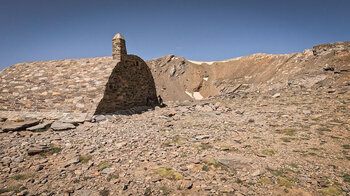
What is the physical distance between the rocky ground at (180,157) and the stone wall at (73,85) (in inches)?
71.9

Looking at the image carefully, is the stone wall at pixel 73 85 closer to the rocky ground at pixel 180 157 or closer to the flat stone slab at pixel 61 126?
the flat stone slab at pixel 61 126

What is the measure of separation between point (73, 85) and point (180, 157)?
872 cm

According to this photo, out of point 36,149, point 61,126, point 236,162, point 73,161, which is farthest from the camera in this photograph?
point 61,126

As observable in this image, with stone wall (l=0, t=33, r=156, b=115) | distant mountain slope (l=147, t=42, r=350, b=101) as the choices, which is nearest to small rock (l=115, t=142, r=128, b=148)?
stone wall (l=0, t=33, r=156, b=115)

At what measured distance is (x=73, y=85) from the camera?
11.0 metres

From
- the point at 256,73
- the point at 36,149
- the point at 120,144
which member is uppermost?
the point at 256,73

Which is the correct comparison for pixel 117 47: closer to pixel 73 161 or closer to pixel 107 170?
pixel 73 161

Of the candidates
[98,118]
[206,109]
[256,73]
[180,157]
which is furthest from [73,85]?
[256,73]

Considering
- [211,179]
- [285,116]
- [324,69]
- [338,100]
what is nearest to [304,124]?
[285,116]

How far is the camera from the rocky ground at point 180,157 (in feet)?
13.4


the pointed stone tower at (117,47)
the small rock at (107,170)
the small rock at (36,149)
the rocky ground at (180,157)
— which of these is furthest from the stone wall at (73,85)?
the small rock at (107,170)

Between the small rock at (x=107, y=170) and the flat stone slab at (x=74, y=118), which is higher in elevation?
the flat stone slab at (x=74, y=118)

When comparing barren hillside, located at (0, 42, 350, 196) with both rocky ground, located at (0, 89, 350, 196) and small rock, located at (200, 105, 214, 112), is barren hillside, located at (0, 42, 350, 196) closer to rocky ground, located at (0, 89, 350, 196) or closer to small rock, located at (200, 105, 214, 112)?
rocky ground, located at (0, 89, 350, 196)

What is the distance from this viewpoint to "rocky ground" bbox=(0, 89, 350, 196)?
13.4 feet
